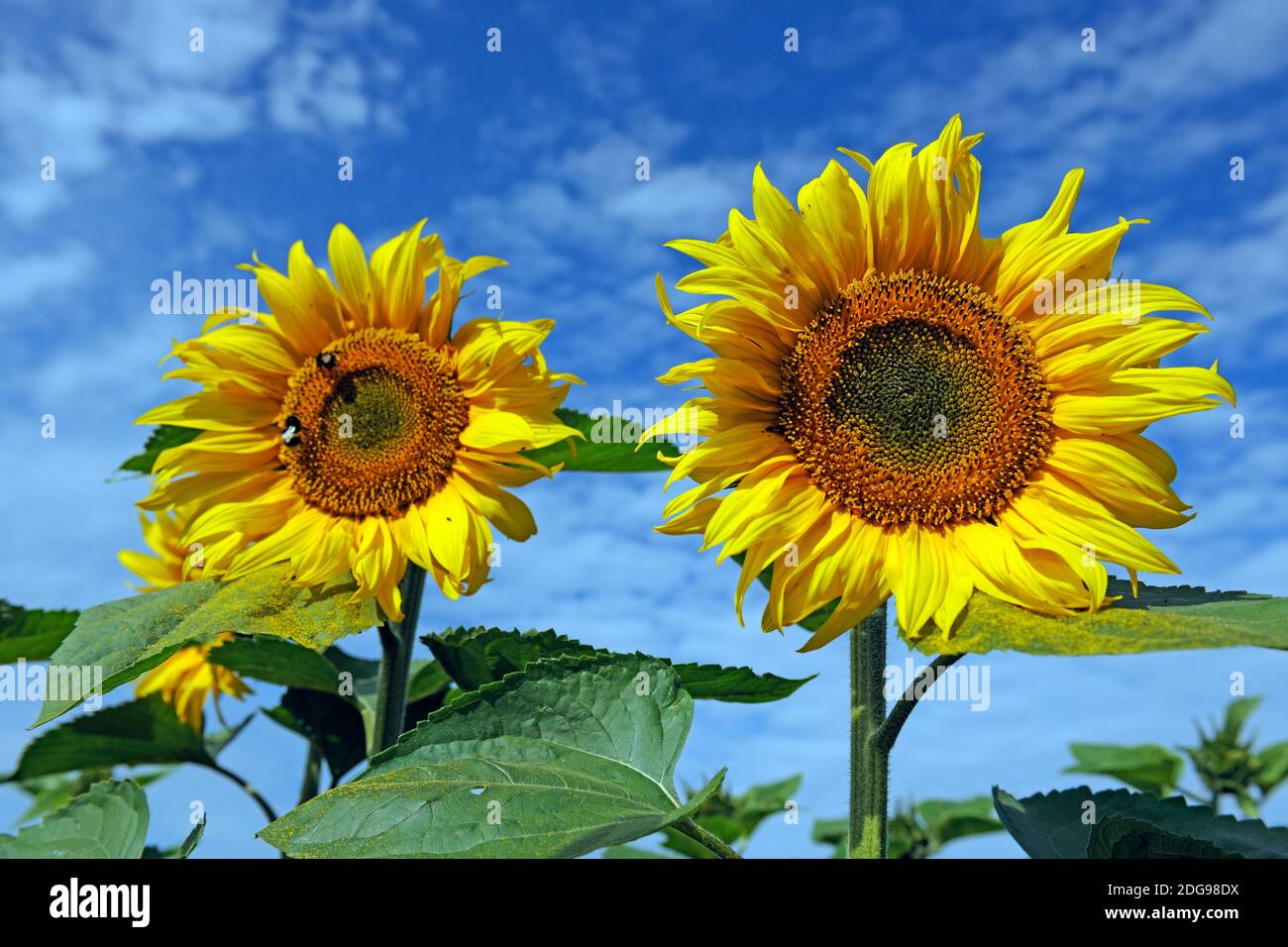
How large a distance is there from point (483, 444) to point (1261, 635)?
2258 millimetres

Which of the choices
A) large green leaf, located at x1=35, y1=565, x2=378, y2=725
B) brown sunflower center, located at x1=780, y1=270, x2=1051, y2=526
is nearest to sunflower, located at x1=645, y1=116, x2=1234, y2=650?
brown sunflower center, located at x1=780, y1=270, x2=1051, y2=526

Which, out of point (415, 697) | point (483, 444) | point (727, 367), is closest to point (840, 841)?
Result: point (415, 697)

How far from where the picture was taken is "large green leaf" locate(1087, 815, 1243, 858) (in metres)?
2.55

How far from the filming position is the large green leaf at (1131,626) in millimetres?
2139

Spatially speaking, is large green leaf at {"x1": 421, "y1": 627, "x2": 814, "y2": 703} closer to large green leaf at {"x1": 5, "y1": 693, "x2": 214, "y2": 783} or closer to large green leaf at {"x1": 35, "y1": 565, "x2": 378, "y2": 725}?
large green leaf at {"x1": 35, "y1": 565, "x2": 378, "y2": 725}

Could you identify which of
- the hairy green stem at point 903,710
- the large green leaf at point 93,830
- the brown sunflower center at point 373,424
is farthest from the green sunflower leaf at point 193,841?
the hairy green stem at point 903,710

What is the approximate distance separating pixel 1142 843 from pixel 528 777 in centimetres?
147

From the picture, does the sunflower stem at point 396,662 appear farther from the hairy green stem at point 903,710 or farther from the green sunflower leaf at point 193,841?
the hairy green stem at point 903,710

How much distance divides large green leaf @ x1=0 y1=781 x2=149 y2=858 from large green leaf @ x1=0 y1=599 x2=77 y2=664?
0.90 meters

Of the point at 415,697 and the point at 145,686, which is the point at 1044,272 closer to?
the point at 415,697

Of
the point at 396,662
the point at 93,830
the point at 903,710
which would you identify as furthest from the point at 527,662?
the point at 93,830

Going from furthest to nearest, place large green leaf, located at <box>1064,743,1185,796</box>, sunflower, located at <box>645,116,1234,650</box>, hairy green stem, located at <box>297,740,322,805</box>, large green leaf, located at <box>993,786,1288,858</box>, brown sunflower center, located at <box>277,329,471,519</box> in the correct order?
large green leaf, located at <box>1064,743,1185,796</box>, hairy green stem, located at <box>297,740,322,805</box>, brown sunflower center, located at <box>277,329,471,519</box>, large green leaf, located at <box>993,786,1288,858</box>, sunflower, located at <box>645,116,1234,650</box>

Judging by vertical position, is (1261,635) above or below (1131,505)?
below
